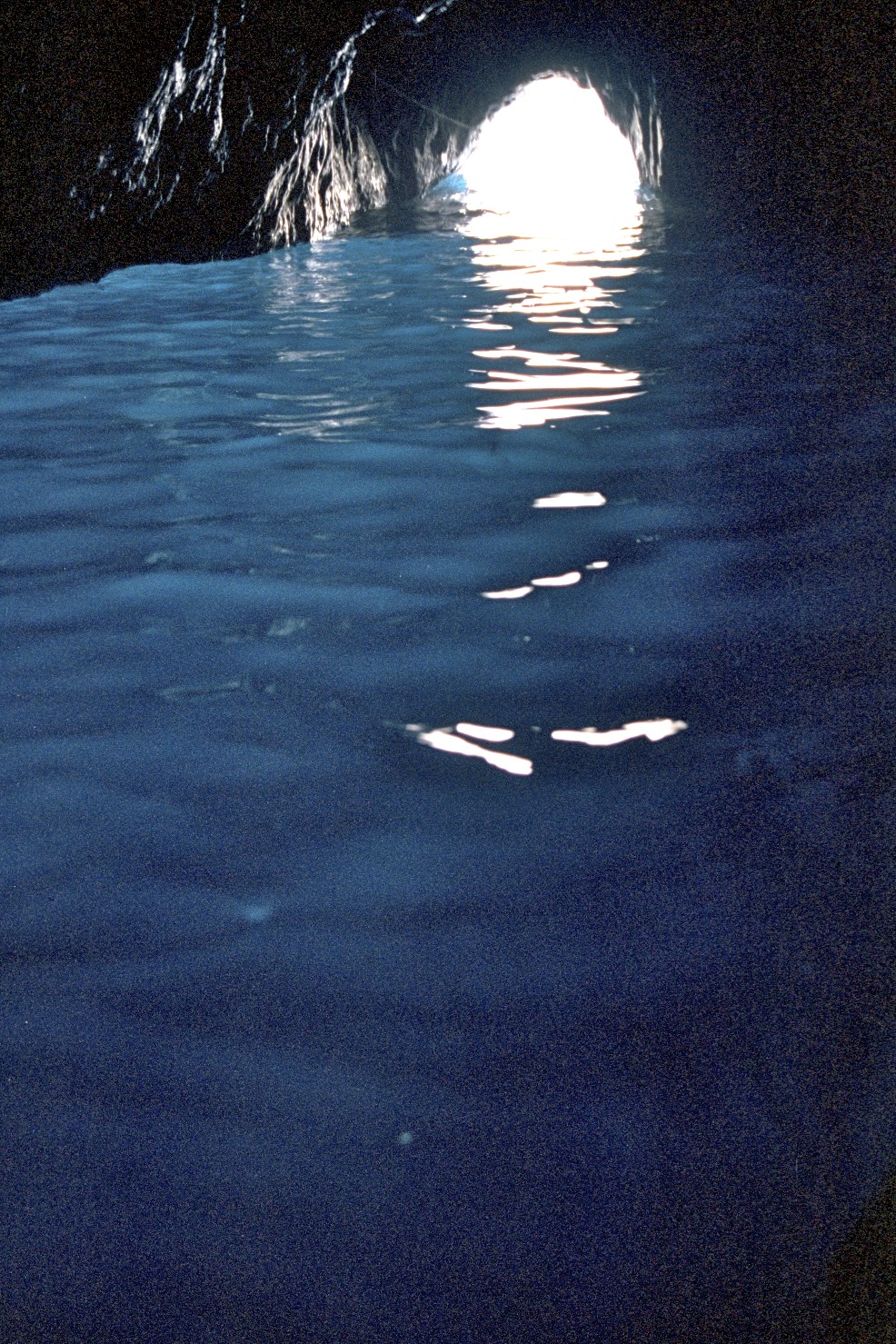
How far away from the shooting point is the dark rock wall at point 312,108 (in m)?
6.80

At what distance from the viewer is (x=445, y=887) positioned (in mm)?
1552

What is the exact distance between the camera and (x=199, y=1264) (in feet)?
3.53

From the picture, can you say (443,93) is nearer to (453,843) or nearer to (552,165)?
(552,165)

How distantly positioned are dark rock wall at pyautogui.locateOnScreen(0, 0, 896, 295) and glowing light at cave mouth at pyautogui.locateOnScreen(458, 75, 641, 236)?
4.09ft

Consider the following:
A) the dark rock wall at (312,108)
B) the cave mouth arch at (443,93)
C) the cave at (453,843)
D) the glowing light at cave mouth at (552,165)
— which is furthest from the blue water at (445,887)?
the cave mouth arch at (443,93)

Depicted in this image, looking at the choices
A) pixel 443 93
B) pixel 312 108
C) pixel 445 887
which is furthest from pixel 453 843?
pixel 443 93

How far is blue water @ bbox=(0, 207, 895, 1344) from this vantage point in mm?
1087

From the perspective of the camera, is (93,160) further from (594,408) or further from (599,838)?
(599,838)

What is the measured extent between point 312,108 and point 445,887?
1013 centimetres

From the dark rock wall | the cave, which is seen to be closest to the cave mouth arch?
the dark rock wall

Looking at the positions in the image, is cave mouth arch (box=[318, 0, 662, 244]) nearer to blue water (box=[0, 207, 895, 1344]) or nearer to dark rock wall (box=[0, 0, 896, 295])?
dark rock wall (box=[0, 0, 896, 295])

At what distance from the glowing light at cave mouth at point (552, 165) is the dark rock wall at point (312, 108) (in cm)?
125

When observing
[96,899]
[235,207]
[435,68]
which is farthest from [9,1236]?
[435,68]

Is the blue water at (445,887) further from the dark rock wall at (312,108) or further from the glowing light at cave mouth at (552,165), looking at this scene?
the glowing light at cave mouth at (552,165)
